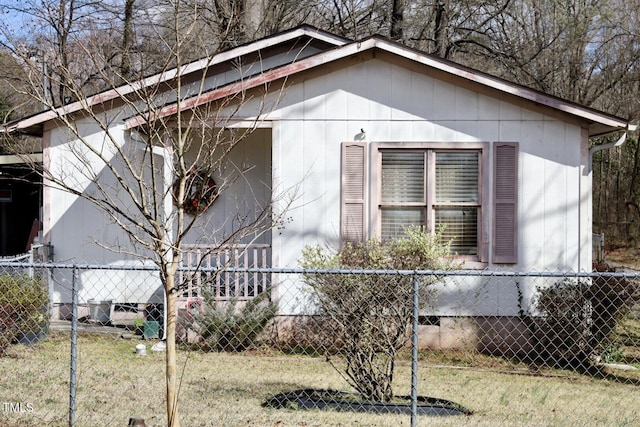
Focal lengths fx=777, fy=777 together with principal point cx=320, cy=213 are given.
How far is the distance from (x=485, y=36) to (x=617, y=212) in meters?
9.03

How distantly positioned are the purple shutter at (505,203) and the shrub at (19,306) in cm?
624

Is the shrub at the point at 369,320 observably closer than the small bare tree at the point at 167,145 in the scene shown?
No

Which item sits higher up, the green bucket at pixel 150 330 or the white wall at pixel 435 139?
the white wall at pixel 435 139

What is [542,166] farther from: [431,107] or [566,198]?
[431,107]

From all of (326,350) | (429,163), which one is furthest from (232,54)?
(326,350)

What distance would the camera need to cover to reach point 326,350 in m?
8.50

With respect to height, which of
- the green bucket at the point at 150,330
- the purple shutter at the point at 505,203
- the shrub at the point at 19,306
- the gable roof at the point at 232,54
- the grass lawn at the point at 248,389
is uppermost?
the gable roof at the point at 232,54

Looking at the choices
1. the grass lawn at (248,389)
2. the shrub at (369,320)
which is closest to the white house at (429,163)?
the grass lawn at (248,389)

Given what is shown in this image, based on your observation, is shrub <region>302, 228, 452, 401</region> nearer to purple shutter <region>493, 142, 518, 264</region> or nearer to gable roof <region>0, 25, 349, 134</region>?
purple shutter <region>493, 142, 518, 264</region>

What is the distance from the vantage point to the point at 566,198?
11125mm

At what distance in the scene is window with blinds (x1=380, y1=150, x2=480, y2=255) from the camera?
10992 mm

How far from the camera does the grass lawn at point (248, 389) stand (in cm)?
668

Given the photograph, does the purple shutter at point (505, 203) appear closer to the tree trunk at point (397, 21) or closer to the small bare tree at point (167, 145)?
the small bare tree at point (167, 145)

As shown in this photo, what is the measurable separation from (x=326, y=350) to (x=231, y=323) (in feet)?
7.84
